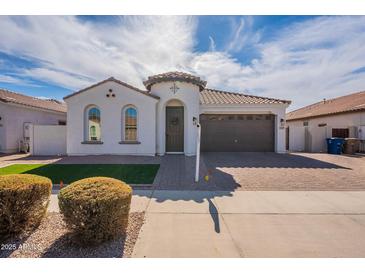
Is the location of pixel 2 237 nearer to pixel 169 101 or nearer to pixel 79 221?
pixel 79 221

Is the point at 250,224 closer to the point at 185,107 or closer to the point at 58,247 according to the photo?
the point at 58,247

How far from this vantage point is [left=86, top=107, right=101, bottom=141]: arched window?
11.2 meters

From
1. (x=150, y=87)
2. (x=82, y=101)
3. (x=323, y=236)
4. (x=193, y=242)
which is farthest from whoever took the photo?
(x=150, y=87)

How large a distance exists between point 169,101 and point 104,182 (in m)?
8.78

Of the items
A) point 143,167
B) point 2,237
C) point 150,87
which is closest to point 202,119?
point 150,87

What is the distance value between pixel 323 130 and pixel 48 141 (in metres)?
21.2

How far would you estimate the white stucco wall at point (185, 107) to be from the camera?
11031 mm

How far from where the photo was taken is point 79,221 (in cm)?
280

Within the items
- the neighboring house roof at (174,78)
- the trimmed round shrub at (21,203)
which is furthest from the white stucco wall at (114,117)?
the trimmed round shrub at (21,203)

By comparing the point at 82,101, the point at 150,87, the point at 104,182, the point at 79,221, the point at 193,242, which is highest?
the point at 150,87

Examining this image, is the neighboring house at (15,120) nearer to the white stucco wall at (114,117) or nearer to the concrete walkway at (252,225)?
the white stucco wall at (114,117)

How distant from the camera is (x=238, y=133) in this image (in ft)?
43.5

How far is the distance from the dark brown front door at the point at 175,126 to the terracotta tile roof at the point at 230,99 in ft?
7.43

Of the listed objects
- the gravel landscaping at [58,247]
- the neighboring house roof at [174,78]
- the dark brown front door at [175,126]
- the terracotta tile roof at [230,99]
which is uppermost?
the neighboring house roof at [174,78]
